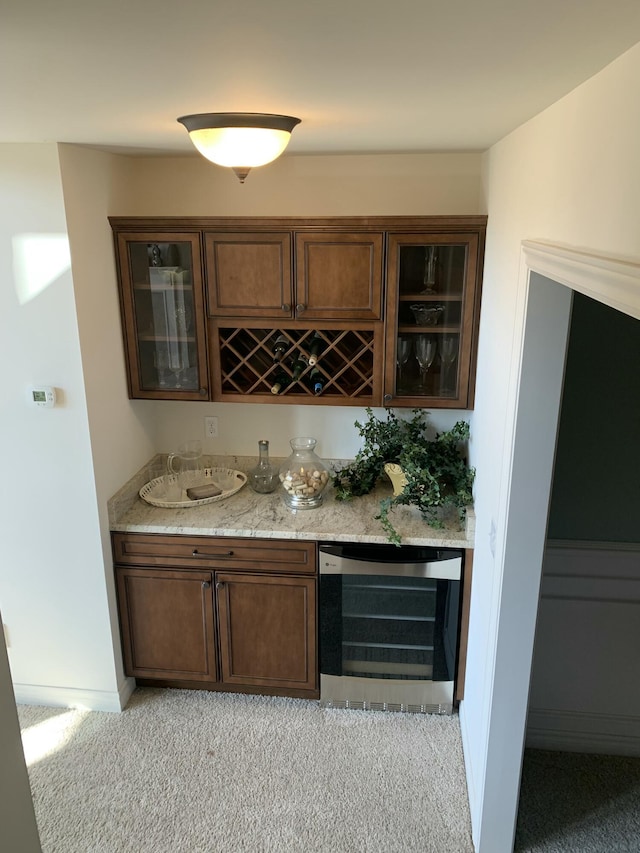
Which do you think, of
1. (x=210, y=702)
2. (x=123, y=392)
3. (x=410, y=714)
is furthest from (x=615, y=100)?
(x=210, y=702)

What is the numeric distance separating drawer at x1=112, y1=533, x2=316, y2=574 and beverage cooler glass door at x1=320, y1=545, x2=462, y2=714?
128mm

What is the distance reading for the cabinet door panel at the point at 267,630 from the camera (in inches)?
114

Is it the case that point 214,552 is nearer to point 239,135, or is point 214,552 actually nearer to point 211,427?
point 211,427

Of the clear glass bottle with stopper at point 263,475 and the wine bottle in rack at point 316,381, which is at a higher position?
the wine bottle in rack at point 316,381

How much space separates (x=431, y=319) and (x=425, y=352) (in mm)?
149

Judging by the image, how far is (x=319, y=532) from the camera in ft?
9.18

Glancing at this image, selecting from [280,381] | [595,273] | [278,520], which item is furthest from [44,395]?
[595,273]

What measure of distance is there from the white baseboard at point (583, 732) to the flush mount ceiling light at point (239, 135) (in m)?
2.52

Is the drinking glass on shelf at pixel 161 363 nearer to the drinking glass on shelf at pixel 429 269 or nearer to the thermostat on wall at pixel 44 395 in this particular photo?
the thermostat on wall at pixel 44 395

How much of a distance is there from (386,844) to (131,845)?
3.09ft

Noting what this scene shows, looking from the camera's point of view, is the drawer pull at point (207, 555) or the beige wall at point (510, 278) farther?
the drawer pull at point (207, 555)

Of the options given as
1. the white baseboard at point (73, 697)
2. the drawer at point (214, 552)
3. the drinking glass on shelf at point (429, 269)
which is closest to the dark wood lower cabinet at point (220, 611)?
the drawer at point (214, 552)

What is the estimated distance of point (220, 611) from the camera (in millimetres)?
2938

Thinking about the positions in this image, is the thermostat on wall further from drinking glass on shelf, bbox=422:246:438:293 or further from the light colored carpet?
drinking glass on shelf, bbox=422:246:438:293
